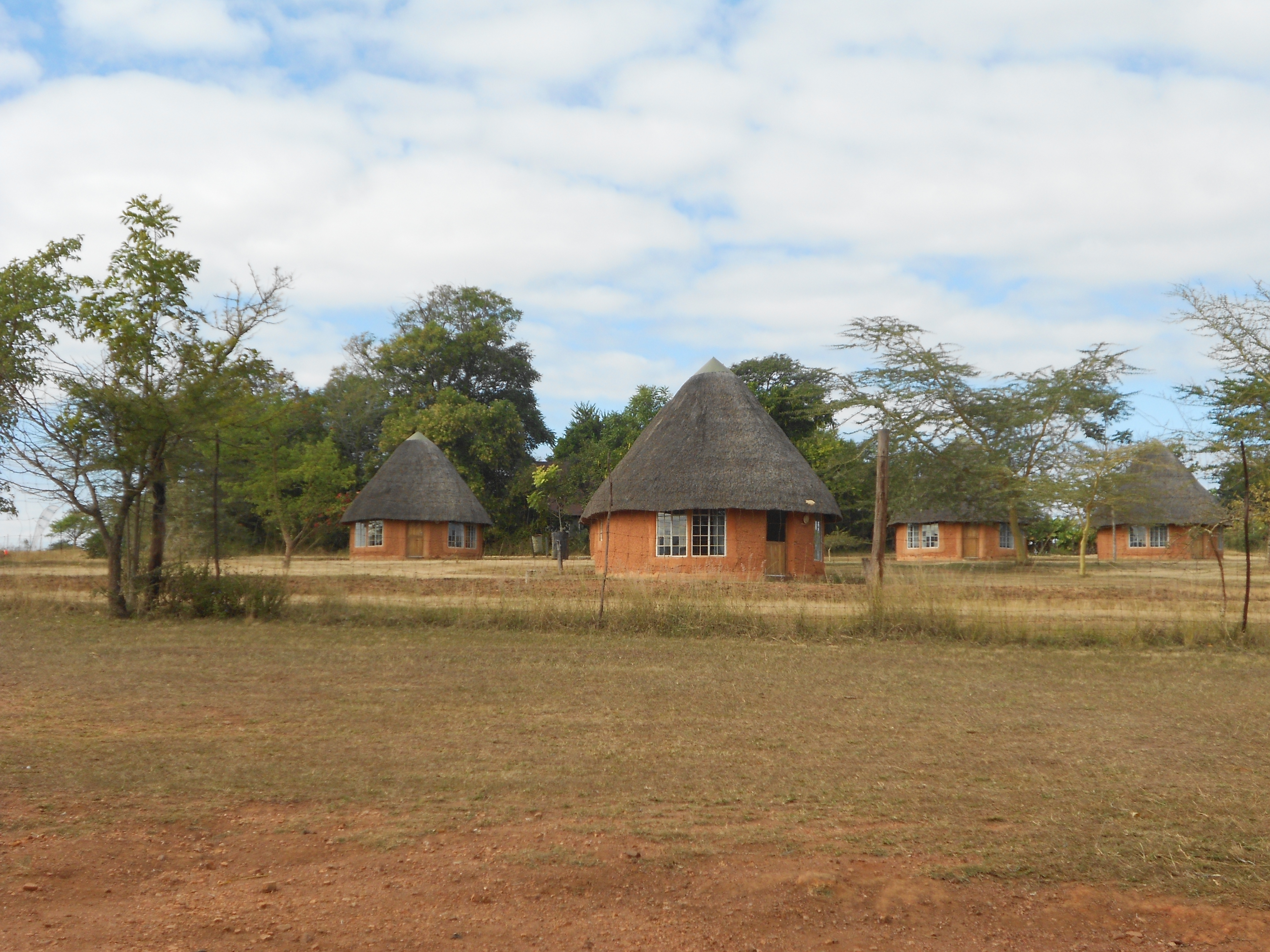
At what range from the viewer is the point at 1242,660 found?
11945mm

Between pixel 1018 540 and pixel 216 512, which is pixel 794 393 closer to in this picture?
pixel 1018 540

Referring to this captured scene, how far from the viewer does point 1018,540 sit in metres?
35.3

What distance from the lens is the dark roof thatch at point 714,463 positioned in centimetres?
2500

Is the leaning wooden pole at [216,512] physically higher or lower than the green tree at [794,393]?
lower

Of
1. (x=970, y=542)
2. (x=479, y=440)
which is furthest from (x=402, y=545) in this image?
(x=970, y=542)

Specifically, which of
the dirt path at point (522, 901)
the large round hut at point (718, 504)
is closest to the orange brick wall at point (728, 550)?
the large round hut at point (718, 504)

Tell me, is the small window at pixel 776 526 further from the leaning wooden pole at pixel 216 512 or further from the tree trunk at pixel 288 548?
the leaning wooden pole at pixel 216 512

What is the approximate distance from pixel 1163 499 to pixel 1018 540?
10775 mm

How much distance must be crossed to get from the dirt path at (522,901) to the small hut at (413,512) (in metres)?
34.0

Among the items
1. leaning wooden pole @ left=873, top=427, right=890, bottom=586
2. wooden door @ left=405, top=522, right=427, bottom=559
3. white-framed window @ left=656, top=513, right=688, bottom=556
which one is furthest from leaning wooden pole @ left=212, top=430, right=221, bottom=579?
wooden door @ left=405, top=522, right=427, bottom=559

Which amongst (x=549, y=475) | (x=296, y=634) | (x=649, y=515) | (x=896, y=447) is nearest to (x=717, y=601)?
(x=296, y=634)

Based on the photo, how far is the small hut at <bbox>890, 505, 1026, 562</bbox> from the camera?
4478 cm

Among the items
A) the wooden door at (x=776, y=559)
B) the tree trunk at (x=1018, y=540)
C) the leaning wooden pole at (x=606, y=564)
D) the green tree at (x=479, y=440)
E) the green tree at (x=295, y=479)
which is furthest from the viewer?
the green tree at (x=479, y=440)

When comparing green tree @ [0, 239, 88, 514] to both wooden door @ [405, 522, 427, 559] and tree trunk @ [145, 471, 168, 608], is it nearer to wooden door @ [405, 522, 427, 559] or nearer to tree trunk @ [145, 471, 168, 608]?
tree trunk @ [145, 471, 168, 608]
